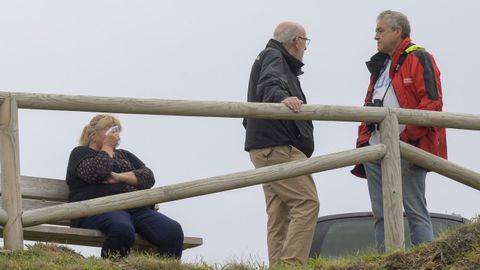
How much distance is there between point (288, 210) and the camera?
11.3 metres

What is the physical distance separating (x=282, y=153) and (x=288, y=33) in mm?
1126

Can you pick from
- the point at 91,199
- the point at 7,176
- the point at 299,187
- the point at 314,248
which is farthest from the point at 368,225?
the point at 7,176

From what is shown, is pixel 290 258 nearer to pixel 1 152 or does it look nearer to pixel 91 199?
pixel 91 199

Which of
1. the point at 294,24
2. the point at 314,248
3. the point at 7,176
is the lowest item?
the point at 314,248

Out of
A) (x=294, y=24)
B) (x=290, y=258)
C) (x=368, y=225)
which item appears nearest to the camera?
(x=290, y=258)

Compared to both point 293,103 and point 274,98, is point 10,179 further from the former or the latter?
point 274,98

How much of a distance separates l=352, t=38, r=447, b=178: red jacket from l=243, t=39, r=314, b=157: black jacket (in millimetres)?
502

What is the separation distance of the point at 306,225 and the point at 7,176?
7.72 ft

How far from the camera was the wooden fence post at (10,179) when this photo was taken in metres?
9.81

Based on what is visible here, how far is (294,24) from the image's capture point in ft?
38.8

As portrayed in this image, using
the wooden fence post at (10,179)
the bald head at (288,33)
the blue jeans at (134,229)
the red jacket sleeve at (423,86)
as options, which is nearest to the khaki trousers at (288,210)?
the blue jeans at (134,229)

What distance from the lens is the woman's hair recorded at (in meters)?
11.3

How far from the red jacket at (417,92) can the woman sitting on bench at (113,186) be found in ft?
5.24

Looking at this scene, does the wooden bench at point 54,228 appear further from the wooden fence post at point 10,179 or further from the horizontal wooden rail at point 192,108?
the horizontal wooden rail at point 192,108
